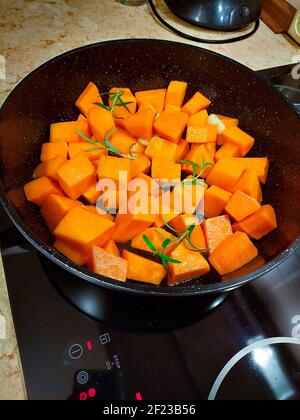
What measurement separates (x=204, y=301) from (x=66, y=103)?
640 mm

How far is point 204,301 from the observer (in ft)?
2.55

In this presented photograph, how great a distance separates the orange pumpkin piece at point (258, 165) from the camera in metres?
0.97

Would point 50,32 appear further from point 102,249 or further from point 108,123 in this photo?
point 102,249

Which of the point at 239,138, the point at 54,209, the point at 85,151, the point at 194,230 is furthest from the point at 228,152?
the point at 54,209

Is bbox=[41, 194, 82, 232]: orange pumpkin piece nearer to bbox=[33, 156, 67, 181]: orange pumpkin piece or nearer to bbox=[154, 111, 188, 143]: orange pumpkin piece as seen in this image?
bbox=[33, 156, 67, 181]: orange pumpkin piece

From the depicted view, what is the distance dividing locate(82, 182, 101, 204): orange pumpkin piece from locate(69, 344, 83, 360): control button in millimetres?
357

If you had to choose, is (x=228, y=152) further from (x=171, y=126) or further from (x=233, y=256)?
(x=233, y=256)

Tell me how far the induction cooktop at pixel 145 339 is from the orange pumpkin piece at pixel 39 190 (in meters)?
0.08

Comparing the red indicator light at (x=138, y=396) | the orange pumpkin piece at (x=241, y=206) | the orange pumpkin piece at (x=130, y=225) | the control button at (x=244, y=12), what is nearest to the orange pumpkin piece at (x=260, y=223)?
the orange pumpkin piece at (x=241, y=206)

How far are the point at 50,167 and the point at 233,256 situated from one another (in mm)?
475

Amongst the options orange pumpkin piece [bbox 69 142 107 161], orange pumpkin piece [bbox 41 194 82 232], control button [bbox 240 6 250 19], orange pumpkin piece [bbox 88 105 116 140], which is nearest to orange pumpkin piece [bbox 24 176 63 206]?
orange pumpkin piece [bbox 41 194 82 232]

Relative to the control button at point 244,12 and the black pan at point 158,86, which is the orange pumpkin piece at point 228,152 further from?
the control button at point 244,12
